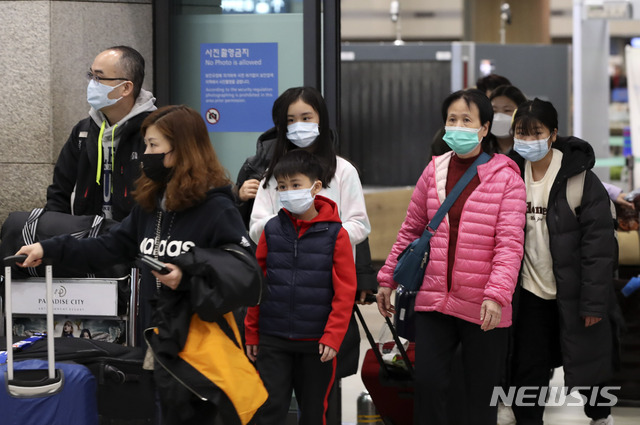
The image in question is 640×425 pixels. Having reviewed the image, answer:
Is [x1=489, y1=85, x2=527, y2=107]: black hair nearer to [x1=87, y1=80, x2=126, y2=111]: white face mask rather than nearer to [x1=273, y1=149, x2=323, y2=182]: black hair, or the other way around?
[x1=273, y1=149, x2=323, y2=182]: black hair

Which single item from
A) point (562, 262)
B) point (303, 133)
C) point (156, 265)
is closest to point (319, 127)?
point (303, 133)

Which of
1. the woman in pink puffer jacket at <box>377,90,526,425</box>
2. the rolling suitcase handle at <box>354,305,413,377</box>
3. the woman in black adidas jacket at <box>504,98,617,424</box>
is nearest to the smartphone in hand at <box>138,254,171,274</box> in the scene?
the rolling suitcase handle at <box>354,305,413,377</box>

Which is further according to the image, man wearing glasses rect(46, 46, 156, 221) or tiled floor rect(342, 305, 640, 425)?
tiled floor rect(342, 305, 640, 425)

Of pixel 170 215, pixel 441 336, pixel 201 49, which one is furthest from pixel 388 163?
pixel 170 215

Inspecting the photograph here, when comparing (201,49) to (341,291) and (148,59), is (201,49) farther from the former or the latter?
(341,291)

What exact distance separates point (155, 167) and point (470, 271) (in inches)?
57.3

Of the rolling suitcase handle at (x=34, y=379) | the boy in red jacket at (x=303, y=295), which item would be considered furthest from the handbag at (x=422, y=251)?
the rolling suitcase handle at (x=34, y=379)

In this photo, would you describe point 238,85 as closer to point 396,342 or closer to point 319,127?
point 319,127

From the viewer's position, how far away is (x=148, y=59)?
19.2ft

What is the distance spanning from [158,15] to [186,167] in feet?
8.01

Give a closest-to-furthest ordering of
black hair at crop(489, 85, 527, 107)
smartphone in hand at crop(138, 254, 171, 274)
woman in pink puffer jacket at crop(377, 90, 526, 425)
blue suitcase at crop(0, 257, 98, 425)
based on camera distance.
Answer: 1. smartphone in hand at crop(138, 254, 171, 274)
2. blue suitcase at crop(0, 257, 98, 425)
3. woman in pink puffer jacket at crop(377, 90, 526, 425)
4. black hair at crop(489, 85, 527, 107)

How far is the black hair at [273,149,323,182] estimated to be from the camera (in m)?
4.13

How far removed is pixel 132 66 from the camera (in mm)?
4812

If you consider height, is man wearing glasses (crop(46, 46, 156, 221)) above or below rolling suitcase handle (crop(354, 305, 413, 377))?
above
